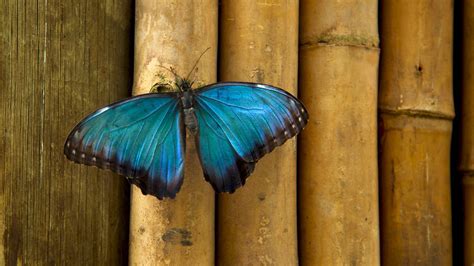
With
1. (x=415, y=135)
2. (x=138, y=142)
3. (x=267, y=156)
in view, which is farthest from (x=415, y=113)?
(x=138, y=142)

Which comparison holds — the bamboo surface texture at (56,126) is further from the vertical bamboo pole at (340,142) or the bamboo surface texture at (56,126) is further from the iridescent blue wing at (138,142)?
the vertical bamboo pole at (340,142)

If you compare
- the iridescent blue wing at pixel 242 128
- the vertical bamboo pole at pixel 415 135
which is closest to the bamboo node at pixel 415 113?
the vertical bamboo pole at pixel 415 135

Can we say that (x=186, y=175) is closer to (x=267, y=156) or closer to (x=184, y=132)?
(x=184, y=132)

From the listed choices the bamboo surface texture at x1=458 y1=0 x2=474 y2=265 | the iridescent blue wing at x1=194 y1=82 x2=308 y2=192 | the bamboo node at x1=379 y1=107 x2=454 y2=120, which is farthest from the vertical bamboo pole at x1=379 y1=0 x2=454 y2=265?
the iridescent blue wing at x1=194 y1=82 x2=308 y2=192

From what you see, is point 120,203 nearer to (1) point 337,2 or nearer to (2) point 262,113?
(2) point 262,113

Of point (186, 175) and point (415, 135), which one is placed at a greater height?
point (415, 135)
